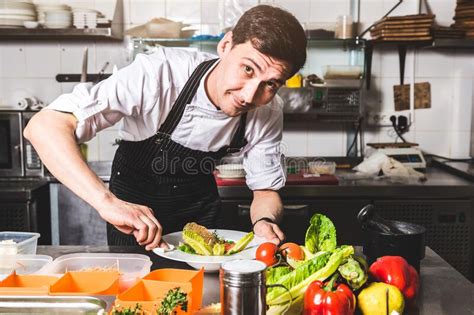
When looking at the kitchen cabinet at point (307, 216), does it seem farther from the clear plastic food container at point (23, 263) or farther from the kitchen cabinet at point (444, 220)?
the clear plastic food container at point (23, 263)

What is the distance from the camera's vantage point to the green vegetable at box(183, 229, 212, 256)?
178 centimetres

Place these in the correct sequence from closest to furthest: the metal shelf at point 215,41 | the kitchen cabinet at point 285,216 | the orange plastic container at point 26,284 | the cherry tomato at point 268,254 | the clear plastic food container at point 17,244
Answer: the orange plastic container at point 26,284 < the cherry tomato at point 268,254 < the clear plastic food container at point 17,244 < the kitchen cabinet at point 285,216 < the metal shelf at point 215,41

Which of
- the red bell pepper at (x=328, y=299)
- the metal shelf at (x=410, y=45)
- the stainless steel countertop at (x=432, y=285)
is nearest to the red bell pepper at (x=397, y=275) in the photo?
the stainless steel countertop at (x=432, y=285)

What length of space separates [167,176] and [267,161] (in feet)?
1.37

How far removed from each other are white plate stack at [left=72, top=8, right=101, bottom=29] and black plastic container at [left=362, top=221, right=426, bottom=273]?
103 inches

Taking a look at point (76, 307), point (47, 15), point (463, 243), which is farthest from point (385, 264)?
point (47, 15)

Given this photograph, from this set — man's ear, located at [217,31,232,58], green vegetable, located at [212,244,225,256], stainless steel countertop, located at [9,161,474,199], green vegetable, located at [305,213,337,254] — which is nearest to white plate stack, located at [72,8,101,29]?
stainless steel countertop, located at [9,161,474,199]

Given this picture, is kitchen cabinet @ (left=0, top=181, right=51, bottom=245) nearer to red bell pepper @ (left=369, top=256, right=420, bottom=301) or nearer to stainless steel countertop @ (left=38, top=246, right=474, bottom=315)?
stainless steel countertop @ (left=38, top=246, right=474, bottom=315)

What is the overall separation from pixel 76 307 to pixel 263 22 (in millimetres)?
990

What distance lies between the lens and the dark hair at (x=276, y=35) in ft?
5.57

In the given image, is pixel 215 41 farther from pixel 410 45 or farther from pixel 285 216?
pixel 410 45

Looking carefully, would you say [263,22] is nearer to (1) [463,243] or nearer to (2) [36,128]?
(2) [36,128]

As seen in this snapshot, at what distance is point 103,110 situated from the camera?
1888 mm

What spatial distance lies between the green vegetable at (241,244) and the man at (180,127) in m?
0.11
